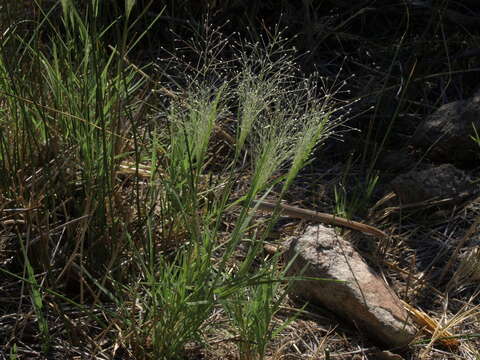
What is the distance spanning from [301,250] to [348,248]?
158mm

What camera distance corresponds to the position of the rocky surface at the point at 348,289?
1734mm

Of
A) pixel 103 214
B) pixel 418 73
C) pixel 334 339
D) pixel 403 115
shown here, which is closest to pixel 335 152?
pixel 403 115

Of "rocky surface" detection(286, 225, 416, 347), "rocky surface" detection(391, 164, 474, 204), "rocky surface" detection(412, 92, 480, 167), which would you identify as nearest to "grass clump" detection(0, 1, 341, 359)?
"rocky surface" detection(286, 225, 416, 347)

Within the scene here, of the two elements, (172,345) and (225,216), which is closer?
(172,345)

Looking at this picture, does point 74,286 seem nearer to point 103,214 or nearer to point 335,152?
point 103,214

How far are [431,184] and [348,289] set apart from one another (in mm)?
671

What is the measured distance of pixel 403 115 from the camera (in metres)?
2.59

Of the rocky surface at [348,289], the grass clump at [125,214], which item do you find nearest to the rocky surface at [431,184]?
the rocky surface at [348,289]

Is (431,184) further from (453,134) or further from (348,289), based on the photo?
(348,289)

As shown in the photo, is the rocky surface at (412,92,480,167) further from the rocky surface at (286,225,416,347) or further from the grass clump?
the grass clump

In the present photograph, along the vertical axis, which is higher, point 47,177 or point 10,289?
point 47,177

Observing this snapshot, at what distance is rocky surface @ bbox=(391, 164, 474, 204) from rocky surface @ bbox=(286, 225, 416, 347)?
1.44 ft

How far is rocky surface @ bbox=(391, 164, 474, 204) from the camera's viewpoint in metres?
2.25

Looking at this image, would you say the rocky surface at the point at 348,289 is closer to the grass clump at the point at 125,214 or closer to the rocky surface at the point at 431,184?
the grass clump at the point at 125,214
